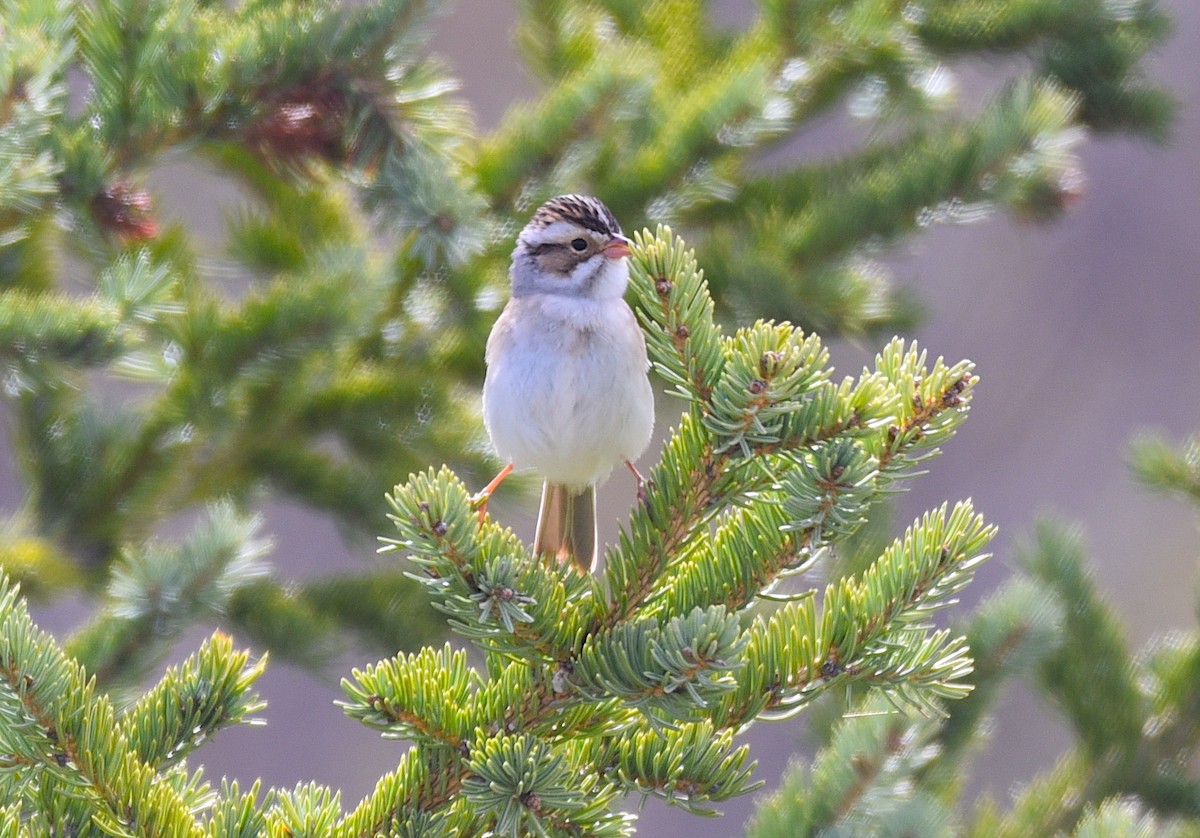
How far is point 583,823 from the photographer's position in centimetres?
149

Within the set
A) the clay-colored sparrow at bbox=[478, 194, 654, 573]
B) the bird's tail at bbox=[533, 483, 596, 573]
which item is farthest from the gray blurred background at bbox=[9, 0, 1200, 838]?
the clay-colored sparrow at bbox=[478, 194, 654, 573]

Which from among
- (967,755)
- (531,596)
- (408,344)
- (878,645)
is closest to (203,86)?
(408,344)

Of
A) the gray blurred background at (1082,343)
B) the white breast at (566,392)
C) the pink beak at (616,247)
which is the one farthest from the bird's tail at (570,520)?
the gray blurred background at (1082,343)

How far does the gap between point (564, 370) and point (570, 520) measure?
43 centimetres

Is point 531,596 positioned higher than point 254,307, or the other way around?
point 254,307

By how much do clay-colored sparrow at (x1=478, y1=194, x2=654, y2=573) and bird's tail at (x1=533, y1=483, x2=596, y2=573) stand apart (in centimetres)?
1

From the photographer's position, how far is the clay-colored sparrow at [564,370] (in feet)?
8.79

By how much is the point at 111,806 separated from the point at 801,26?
2.10 meters

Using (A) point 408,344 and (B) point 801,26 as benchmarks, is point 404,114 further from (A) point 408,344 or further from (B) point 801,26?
(B) point 801,26

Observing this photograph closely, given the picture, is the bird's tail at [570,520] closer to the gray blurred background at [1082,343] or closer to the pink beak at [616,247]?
the pink beak at [616,247]

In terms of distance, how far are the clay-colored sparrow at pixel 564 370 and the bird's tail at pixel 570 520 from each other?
1 centimetres

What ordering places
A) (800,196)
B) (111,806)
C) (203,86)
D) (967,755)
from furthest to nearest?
1. (800,196)
2. (967,755)
3. (203,86)
4. (111,806)

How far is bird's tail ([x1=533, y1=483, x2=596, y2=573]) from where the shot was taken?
2.92 meters

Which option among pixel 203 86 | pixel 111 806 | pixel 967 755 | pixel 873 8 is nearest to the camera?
pixel 111 806
